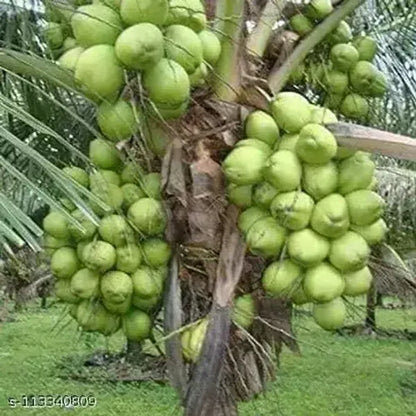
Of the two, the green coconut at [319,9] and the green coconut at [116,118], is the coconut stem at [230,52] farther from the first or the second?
the green coconut at [116,118]

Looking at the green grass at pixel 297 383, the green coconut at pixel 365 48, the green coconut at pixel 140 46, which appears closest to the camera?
the green coconut at pixel 140 46

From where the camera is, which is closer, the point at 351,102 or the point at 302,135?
the point at 302,135

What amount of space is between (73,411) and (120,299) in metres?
5.26

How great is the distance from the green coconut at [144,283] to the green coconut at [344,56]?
557 mm

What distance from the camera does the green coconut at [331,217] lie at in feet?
4.67

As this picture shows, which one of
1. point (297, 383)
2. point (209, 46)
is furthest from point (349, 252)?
point (297, 383)

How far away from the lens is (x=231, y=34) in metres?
1.63

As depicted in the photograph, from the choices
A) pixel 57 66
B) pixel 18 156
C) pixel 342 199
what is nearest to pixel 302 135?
pixel 342 199

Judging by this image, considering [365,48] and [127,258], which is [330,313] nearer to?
[127,258]

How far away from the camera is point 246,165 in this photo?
148 cm

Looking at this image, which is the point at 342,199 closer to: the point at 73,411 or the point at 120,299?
the point at 120,299

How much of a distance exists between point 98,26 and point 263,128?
1.19ft

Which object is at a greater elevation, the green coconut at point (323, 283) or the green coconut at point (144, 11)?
the green coconut at point (144, 11)

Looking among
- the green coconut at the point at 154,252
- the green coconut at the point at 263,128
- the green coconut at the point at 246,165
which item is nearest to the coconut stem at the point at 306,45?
the green coconut at the point at 263,128
